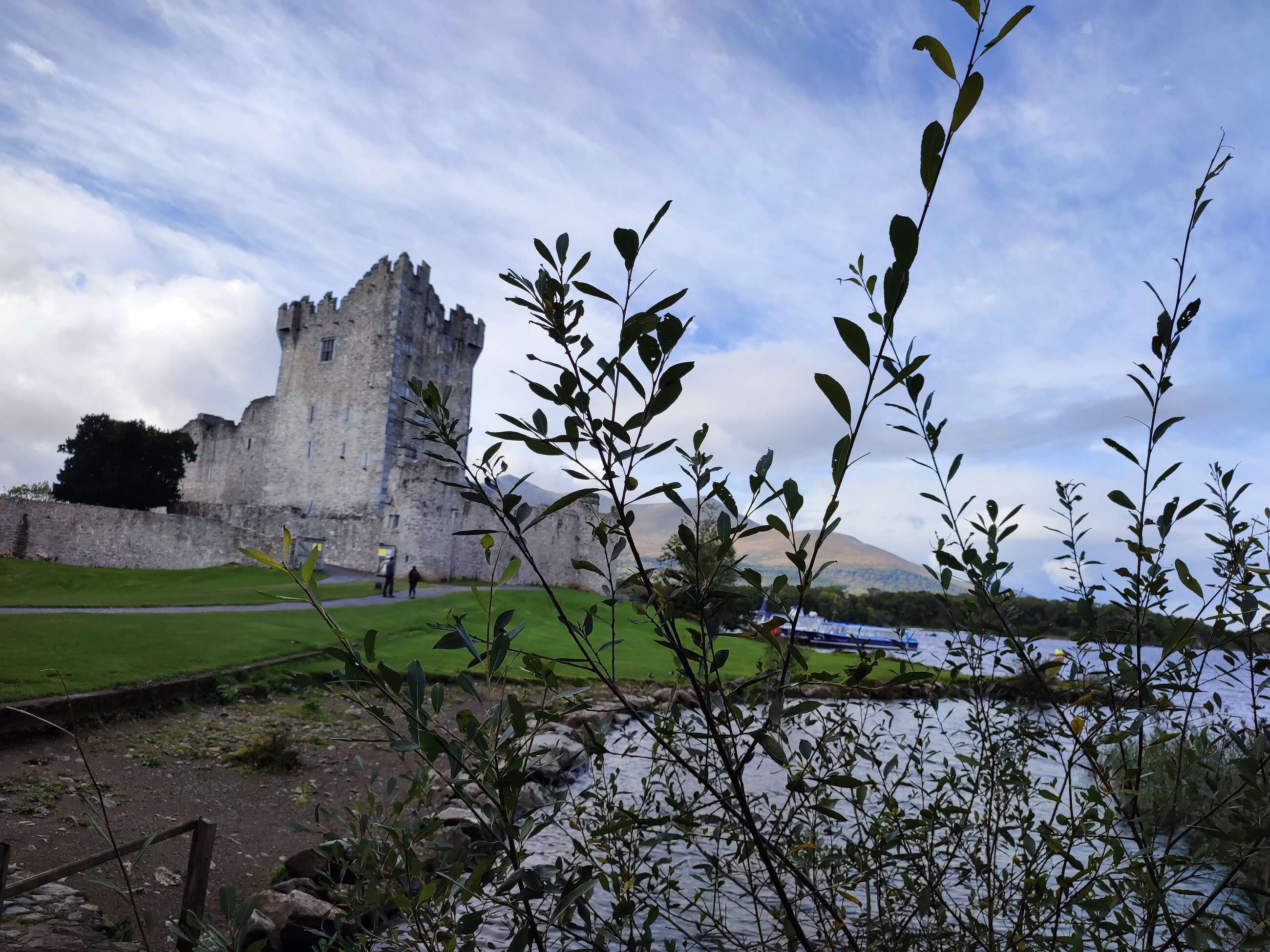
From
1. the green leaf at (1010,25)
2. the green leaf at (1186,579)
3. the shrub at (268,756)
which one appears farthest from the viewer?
the shrub at (268,756)

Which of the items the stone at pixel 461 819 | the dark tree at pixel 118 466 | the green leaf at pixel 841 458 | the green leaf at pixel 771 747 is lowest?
the stone at pixel 461 819

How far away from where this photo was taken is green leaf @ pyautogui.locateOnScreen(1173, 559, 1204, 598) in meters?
1.87

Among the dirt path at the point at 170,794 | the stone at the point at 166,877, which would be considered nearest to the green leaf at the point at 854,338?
the dirt path at the point at 170,794

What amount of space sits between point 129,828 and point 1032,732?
5931 millimetres

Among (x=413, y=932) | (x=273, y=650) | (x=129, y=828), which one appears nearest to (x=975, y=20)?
(x=413, y=932)

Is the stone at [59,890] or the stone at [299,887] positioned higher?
the stone at [59,890]

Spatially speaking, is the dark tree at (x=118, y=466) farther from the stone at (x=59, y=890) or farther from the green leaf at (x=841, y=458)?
the green leaf at (x=841, y=458)

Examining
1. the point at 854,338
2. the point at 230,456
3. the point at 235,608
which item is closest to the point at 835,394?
the point at 854,338

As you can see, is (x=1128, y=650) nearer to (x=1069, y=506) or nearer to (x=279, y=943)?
(x=1069, y=506)

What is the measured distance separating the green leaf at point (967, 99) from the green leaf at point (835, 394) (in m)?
0.34

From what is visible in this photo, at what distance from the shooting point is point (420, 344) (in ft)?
99.2

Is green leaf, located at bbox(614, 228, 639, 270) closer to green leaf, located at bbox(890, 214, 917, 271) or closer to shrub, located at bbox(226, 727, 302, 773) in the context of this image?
green leaf, located at bbox(890, 214, 917, 271)

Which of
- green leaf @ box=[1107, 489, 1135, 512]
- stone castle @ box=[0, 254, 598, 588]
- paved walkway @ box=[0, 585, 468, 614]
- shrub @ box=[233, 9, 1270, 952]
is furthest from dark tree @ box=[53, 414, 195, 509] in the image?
green leaf @ box=[1107, 489, 1135, 512]

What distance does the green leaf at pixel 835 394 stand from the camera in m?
1.09
